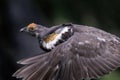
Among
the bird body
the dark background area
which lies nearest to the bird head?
the bird body

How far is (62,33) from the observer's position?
958 centimetres

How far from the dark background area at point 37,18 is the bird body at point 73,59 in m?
3.48

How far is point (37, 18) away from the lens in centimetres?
1434

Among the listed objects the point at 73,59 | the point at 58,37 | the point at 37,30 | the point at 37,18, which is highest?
the point at 37,18

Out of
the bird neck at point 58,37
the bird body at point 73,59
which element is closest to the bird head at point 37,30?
the bird neck at point 58,37

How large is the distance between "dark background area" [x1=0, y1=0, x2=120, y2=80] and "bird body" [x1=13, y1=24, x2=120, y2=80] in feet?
11.4

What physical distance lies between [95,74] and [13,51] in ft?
15.6

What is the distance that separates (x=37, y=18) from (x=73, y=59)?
16.8 ft

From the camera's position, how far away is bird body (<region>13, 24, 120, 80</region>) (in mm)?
9227

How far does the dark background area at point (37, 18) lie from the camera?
13.5 m

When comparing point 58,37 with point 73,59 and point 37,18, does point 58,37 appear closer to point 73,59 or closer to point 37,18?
point 73,59

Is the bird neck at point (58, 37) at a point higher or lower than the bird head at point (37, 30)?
lower

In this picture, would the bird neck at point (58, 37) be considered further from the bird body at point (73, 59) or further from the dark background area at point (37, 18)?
the dark background area at point (37, 18)

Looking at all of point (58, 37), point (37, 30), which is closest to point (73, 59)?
point (58, 37)
